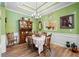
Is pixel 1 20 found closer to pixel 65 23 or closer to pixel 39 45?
pixel 39 45

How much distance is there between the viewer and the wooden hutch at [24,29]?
1891 mm

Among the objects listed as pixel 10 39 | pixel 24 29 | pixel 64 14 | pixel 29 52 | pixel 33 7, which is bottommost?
pixel 29 52

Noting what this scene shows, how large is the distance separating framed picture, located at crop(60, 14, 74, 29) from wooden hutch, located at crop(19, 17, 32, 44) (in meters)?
0.59

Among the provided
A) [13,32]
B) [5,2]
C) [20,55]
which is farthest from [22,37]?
[5,2]

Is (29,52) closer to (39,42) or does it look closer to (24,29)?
(39,42)

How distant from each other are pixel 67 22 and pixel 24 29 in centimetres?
81

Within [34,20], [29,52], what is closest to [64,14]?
[34,20]

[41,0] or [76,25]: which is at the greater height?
[41,0]

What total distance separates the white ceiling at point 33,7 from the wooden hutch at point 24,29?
0.15m

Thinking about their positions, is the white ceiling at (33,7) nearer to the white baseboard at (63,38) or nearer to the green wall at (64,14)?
the green wall at (64,14)

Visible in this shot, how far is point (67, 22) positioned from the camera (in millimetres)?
1886

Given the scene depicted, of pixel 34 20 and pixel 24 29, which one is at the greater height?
pixel 34 20

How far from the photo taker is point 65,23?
6.19 ft

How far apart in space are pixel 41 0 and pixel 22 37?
30.5 inches
